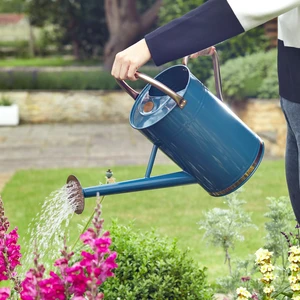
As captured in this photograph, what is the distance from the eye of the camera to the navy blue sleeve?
162 cm

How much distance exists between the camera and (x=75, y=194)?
6.27 feet

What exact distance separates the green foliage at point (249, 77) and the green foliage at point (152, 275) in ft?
19.0

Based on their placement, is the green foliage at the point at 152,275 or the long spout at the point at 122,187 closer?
the long spout at the point at 122,187

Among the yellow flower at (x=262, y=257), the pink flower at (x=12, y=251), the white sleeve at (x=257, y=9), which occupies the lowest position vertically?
the yellow flower at (x=262, y=257)

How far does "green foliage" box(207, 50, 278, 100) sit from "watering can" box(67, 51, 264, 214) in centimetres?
627

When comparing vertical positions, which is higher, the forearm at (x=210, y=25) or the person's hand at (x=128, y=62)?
the forearm at (x=210, y=25)

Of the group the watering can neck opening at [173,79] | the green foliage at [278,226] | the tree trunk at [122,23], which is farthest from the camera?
the tree trunk at [122,23]

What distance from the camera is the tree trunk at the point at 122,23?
40.2ft

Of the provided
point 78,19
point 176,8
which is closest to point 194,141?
point 176,8

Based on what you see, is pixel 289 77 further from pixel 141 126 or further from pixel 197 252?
pixel 197 252

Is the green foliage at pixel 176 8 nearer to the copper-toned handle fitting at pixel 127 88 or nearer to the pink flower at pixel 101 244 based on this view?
the copper-toned handle fitting at pixel 127 88

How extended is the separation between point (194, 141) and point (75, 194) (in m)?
0.36

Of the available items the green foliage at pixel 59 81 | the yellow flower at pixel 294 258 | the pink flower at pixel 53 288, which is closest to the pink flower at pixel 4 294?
the pink flower at pixel 53 288

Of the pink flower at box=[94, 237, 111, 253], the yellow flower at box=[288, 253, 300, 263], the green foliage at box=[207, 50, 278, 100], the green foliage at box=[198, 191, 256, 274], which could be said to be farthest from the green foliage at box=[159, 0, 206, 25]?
the pink flower at box=[94, 237, 111, 253]
